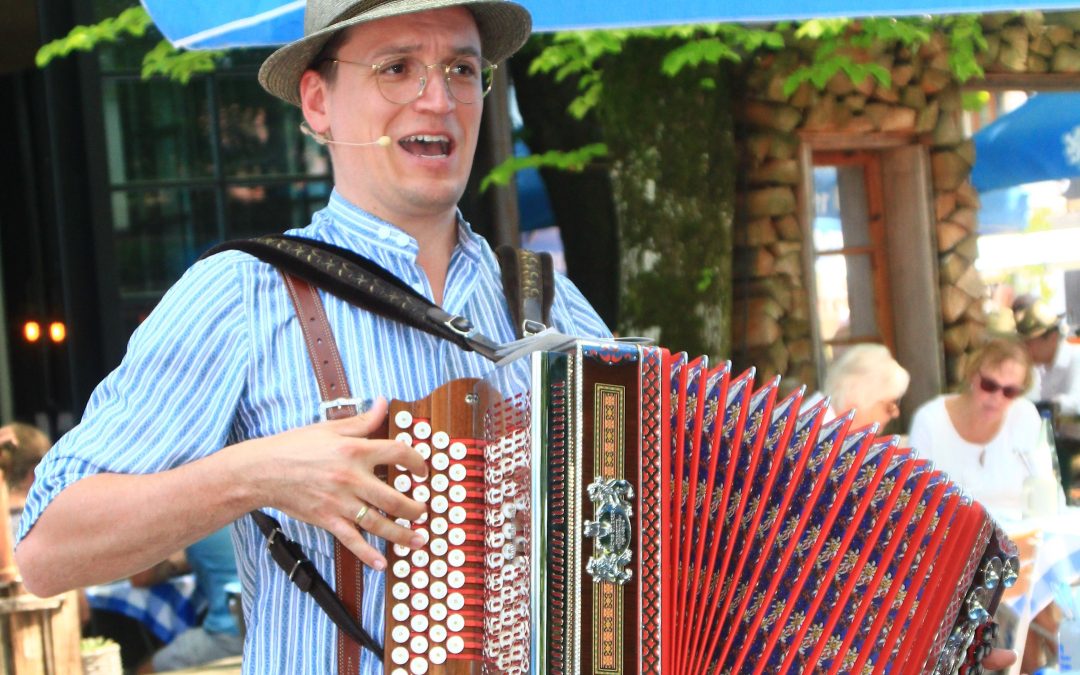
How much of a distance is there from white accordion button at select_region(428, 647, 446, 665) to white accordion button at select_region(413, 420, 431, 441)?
0.25m

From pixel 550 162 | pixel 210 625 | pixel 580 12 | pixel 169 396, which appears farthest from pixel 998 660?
pixel 550 162

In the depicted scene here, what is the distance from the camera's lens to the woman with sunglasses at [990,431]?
503 centimetres

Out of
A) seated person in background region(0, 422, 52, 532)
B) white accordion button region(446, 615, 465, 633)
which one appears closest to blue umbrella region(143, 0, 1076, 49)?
white accordion button region(446, 615, 465, 633)

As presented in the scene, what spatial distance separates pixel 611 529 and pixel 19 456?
363 cm

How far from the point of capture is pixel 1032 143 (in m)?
6.25

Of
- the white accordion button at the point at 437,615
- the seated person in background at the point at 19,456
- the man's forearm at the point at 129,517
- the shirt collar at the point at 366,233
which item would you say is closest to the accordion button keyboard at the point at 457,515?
the white accordion button at the point at 437,615

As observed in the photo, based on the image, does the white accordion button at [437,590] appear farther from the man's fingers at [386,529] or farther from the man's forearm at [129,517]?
the man's forearm at [129,517]

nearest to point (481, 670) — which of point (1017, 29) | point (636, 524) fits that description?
point (636, 524)

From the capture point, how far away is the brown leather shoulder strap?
1.75 m


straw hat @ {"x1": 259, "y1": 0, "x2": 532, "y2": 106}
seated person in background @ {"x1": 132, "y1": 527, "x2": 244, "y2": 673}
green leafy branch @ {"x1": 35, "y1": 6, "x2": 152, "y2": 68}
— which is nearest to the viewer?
straw hat @ {"x1": 259, "y1": 0, "x2": 532, "y2": 106}

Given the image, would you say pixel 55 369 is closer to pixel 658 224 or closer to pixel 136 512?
pixel 658 224

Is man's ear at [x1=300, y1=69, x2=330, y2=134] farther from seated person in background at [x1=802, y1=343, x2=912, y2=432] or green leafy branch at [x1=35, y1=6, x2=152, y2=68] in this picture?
seated person in background at [x1=802, y1=343, x2=912, y2=432]

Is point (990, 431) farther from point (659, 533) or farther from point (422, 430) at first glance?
point (422, 430)

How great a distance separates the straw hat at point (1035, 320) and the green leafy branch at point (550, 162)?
222cm
